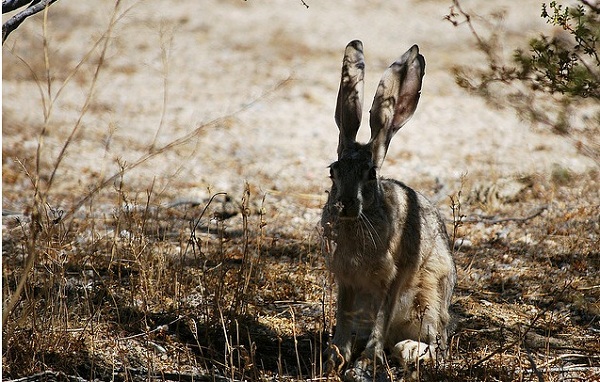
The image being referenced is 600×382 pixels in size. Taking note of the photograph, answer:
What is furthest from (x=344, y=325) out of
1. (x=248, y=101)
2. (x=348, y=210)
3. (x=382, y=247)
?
(x=248, y=101)

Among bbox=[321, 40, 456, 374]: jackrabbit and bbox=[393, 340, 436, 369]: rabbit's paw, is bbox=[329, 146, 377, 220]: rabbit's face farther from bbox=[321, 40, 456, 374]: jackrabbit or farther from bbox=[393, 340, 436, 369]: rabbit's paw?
bbox=[393, 340, 436, 369]: rabbit's paw

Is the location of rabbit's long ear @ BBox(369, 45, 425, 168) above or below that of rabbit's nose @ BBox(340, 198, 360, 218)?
above

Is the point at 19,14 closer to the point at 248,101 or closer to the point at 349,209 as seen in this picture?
the point at 349,209

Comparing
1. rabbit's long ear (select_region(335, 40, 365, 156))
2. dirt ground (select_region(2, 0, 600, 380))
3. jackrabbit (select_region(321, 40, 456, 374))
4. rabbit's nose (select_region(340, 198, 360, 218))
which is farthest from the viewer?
dirt ground (select_region(2, 0, 600, 380))

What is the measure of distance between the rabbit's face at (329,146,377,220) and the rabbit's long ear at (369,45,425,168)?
21 cm

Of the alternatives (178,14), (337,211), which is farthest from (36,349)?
(178,14)

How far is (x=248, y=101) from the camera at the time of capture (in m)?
12.0

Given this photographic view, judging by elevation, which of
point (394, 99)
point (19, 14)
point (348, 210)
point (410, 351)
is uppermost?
point (19, 14)

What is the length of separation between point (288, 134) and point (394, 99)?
6.15m

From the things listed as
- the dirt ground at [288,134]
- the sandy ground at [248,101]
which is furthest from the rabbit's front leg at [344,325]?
the sandy ground at [248,101]

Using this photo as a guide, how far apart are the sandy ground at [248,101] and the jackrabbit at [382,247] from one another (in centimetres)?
164

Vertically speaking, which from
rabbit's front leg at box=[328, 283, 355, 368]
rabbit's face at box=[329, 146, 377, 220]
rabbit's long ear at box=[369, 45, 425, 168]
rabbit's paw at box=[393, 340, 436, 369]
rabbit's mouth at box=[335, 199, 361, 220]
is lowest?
rabbit's paw at box=[393, 340, 436, 369]

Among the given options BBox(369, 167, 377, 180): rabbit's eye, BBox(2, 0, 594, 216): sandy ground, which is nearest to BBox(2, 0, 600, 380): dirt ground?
BBox(2, 0, 594, 216): sandy ground

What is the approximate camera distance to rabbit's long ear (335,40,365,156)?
15.9 ft
